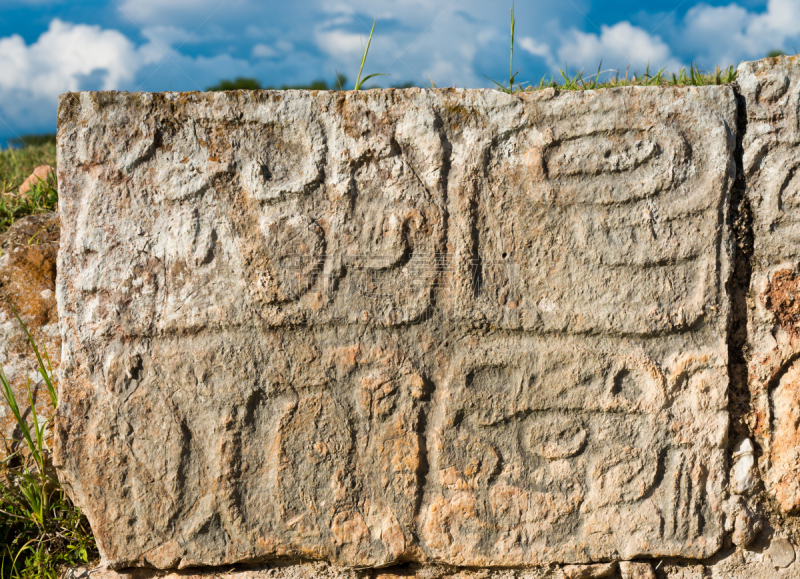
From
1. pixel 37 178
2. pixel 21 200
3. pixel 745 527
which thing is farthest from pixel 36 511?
pixel 745 527

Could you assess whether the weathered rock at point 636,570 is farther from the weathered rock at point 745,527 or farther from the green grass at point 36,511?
the green grass at point 36,511

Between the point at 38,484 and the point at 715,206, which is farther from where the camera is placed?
the point at 38,484

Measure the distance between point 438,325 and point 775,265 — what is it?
0.93 m

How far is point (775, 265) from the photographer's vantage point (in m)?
1.63

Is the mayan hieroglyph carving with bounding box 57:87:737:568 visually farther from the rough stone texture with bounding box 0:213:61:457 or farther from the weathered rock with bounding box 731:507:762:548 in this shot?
the rough stone texture with bounding box 0:213:61:457

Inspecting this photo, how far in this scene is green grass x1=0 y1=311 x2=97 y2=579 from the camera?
1.90 m

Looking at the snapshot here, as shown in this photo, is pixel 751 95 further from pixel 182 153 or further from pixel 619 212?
pixel 182 153

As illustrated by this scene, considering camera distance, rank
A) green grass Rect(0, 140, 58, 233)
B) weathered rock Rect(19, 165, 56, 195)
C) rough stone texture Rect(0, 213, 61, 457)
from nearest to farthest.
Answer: rough stone texture Rect(0, 213, 61, 457)
green grass Rect(0, 140, 58, 233)
weathered rock Rect(19, 165, 56, 195)

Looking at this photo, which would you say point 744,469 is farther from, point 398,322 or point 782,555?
point 398,322

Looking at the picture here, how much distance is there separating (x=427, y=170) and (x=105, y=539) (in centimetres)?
138

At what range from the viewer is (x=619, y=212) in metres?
1.60

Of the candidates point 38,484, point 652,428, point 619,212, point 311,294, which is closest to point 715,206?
point 619,212

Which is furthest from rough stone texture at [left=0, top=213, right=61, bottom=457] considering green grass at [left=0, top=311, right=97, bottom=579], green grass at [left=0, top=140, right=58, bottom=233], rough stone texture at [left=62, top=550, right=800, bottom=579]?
rough stone texture at [left=62, top=550, right=800, bottom=579]

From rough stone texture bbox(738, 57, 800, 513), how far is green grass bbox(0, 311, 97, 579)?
2075 millimetres
